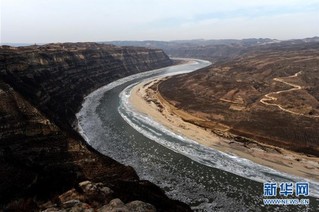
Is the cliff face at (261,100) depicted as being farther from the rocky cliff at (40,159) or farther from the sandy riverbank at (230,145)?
the rocky cliff at (40,159)

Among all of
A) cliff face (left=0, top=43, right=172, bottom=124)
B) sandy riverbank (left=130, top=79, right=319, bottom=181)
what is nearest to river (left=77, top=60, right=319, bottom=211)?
sandy riverbank (left=130, top=79, right=319, bottom=181)

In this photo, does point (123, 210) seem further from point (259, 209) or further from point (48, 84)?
point (48, 84)

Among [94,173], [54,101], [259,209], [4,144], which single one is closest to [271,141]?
[259,209]

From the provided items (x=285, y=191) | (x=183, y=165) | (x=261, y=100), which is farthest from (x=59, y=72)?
(x=285, y=191)

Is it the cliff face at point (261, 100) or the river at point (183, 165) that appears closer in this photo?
the river at point (183, 165)

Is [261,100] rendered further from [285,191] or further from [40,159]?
[40,159]

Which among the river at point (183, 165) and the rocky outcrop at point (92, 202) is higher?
the rocky outcrop at point (92, 202)

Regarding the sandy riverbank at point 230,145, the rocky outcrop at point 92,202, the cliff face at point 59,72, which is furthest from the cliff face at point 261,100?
the rocky outcrop at point 92,202

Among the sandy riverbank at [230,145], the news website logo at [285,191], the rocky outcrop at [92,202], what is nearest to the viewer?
the rocky outcrop at [92,202]
